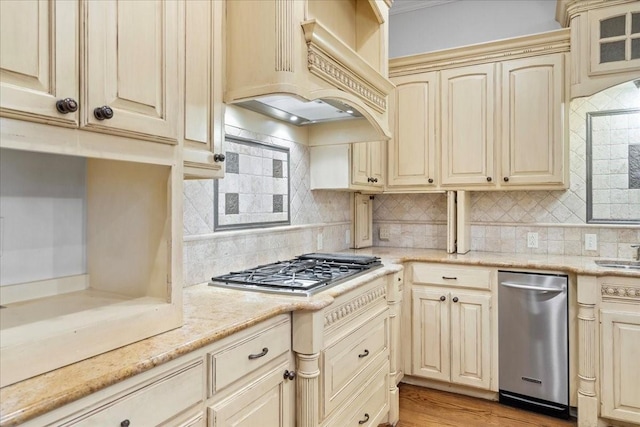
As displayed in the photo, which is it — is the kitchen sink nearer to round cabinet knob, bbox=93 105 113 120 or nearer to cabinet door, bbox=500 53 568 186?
cabinet door, bbox=500 53 568 186

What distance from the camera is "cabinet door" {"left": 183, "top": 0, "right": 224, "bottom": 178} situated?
4.79 feet

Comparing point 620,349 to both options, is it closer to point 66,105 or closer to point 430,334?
point 430,334

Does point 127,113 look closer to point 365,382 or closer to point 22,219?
point 22,219

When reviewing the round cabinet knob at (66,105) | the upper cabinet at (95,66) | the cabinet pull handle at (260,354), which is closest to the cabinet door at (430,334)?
the cabinet pull handle at (260,354)

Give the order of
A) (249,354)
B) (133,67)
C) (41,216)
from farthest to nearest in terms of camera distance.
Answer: (249,354), (41,216), (133,67)

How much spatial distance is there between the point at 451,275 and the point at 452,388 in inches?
33.4

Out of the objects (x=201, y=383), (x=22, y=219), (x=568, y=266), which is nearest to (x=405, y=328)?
(x=568, y=266)

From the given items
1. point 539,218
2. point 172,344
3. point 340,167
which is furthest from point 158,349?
point 539,218

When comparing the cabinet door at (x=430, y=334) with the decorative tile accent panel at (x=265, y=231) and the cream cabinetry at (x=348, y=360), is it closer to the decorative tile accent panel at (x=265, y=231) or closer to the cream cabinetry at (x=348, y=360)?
the cream cabinetry at (x=348, y=360)

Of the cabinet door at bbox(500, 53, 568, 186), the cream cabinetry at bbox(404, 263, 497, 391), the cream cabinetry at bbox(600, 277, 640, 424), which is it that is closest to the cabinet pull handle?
the cream cabinetry at bbox(404, 263, 497, 391)

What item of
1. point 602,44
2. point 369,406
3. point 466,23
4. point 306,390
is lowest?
point 369,406

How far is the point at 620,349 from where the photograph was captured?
2439mm

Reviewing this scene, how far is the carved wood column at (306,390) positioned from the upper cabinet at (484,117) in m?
2.03

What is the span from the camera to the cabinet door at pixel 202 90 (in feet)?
4.79
